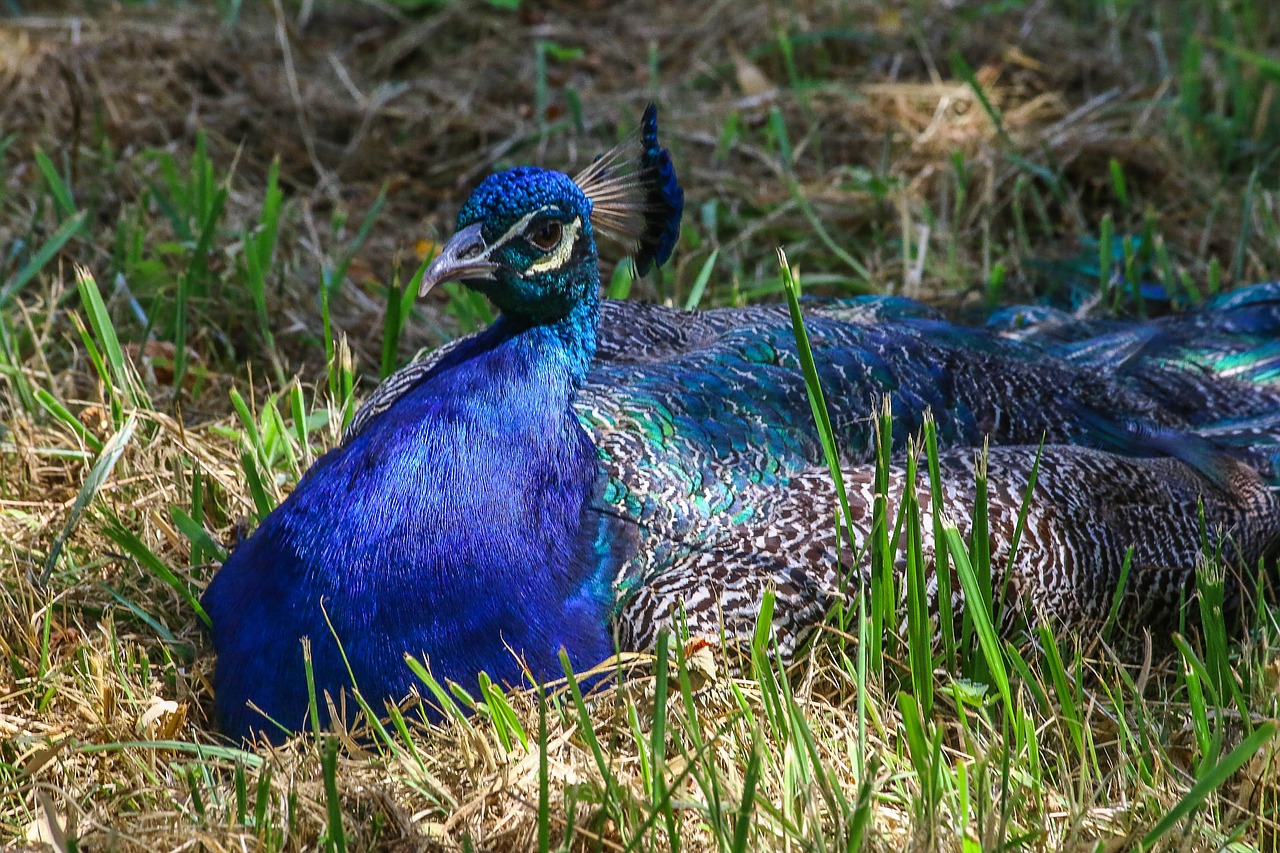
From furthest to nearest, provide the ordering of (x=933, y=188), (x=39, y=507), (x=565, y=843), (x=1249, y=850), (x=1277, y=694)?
(x=933, y=188) < (x=39, y=507) < (x=1277, y=694) < (x=1249, y=850) < (x=565, y=843)

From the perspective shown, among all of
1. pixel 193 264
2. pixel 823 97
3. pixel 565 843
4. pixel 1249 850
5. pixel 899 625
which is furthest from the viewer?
pixel 823 97

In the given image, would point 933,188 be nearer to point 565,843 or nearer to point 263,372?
point 263,372

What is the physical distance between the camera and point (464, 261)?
2.62 metres

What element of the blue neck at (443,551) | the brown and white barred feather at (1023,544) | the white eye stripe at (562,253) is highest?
the white eye stripe at (562,253)

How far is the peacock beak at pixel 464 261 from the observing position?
102 inches

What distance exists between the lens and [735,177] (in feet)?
17.4

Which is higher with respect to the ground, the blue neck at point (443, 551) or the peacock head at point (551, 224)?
the peacock head at point (551, 224)

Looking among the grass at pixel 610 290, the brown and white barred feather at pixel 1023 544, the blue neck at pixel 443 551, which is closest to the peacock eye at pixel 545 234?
the blue neck at pixel 443 551

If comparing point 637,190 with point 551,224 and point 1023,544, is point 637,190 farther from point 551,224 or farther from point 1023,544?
point 1023,544

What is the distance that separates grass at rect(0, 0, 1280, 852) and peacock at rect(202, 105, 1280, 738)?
113 millimetres

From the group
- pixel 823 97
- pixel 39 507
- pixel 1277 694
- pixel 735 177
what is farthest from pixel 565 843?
pixel 823 97

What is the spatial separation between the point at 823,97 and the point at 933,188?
708 millimetres

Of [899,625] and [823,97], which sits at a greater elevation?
[823,97]

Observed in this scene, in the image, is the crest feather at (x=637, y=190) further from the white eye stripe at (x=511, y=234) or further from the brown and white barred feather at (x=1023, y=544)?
the brown and white barred feather at (x=1023, y=544)
